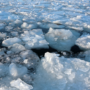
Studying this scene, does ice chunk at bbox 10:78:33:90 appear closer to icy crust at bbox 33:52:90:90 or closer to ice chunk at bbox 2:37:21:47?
icy crust at bbox 33:52:90:90

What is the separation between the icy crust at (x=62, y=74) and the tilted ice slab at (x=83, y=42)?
59 centimetres

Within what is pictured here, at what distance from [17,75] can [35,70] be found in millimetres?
286

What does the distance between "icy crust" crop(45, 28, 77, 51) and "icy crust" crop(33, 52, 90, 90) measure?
0.49 m

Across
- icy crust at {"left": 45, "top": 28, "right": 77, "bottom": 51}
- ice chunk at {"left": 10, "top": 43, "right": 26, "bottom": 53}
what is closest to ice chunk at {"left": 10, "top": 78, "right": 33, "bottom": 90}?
ice chunk at {"left": 10, "top": 43, "right": 26, "bottom": 53}

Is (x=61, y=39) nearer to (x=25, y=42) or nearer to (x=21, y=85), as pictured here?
(x=25, y=42)

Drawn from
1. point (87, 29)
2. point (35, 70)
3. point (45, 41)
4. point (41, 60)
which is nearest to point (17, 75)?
point (35, 70)

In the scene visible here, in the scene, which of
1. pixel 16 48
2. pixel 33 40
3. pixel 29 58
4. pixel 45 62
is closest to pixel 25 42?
Result: pixel 33 40

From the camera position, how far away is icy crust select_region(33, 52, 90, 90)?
135 centimetres

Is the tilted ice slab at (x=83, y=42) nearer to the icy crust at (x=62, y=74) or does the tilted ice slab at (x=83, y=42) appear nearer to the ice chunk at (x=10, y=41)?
the icy crust at (x=62, y=74)

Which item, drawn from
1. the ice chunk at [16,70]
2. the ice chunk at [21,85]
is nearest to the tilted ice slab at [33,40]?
the ice chunk at [16,70]

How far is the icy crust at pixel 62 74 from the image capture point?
1.35 metres

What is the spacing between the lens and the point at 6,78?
145cm

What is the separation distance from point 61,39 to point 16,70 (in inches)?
55.8

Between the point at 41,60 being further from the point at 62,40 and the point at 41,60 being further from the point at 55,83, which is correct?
the point at 62,40
